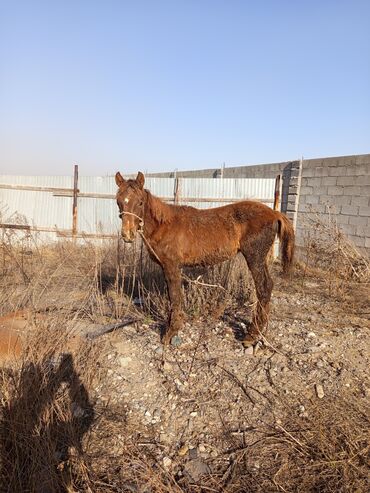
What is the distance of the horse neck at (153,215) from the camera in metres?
3.85

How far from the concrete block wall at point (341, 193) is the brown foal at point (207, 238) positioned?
150 inches

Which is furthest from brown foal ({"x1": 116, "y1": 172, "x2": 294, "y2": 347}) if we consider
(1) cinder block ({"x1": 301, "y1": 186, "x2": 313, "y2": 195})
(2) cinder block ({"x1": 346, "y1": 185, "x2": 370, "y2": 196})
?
(1) cinder block ({"x1": 301, "y1": 186, "x2": 313, "y2": 195})

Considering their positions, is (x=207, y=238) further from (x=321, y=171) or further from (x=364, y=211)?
(x=321, y=171)

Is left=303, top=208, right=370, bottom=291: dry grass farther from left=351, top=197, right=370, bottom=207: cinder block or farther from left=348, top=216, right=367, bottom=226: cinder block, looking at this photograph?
left=351, top=197, right=370, bottom=207: cinder block

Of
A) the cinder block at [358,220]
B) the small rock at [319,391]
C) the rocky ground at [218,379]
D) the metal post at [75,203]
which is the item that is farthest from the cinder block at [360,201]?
the metal post at [75,203]

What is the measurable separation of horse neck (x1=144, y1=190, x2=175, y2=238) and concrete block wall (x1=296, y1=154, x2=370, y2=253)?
4520 mm

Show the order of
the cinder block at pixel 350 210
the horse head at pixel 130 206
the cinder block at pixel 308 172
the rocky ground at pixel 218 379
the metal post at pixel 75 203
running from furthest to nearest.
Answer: the metal post at pixel 75 203 < the cinder block at pixel 308 172 < the cinder block at pixel 350 210 < the horse head at pixel 130 206 < the rocky ground at pixel 218 379

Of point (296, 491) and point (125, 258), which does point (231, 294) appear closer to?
point (125, 258)

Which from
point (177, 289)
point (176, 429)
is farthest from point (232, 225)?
point (176, 429)

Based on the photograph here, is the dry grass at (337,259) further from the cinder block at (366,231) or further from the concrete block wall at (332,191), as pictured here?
the concrete block wall at (332,191)

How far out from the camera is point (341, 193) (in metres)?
8.50

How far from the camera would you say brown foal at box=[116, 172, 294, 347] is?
3861 millimetres

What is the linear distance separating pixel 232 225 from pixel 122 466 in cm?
264

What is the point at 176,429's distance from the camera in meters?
2.71
